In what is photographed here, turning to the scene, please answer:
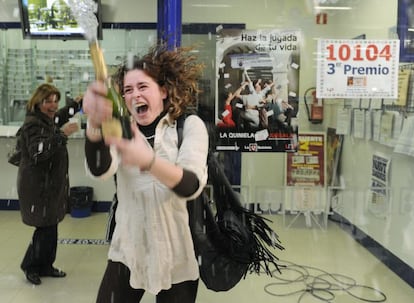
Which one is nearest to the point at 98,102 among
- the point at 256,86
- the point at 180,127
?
Answer: the point at 180,127

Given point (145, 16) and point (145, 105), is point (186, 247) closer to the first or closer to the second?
point (145, 105)

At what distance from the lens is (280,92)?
2.85 metres

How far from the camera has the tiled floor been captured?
9.89ft

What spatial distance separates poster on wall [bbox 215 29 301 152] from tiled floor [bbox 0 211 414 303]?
26.2 inches

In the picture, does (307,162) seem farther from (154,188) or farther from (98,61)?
(98,61)

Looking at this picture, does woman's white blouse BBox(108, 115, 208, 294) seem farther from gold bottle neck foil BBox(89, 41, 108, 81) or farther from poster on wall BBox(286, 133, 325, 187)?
poster on wall BBox(286, 133, 325, 187)

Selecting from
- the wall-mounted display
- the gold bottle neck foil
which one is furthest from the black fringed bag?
the wall-mounted display

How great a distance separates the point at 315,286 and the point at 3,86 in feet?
12.2

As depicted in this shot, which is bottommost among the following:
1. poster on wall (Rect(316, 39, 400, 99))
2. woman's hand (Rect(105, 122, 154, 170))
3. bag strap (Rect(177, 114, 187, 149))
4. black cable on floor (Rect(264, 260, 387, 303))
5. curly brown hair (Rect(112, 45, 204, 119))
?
black cable on floor (Rect(264, 260, 387, 303))

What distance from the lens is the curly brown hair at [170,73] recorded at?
1.50 m

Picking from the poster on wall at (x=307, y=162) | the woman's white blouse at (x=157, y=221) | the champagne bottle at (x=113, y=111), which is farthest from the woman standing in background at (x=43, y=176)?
the champagne bottle at (x=113, y=111)

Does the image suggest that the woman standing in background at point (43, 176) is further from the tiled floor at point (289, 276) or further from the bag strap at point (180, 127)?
the bag strap at point (180, 127)

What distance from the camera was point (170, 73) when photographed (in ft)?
5.01

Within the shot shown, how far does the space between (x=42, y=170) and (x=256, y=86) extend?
146cm
